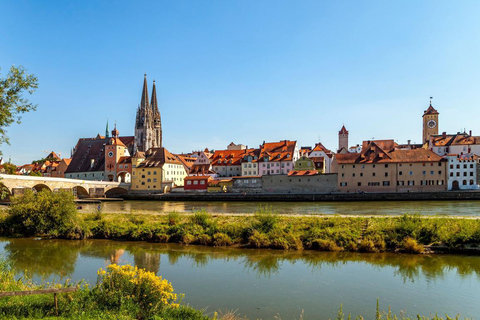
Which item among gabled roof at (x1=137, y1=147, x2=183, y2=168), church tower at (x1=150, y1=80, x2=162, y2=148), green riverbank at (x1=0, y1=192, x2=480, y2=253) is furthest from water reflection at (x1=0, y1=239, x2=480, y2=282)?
church tower at (x1=150, y1=80, x2=162, y2=148)

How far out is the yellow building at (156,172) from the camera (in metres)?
85.5

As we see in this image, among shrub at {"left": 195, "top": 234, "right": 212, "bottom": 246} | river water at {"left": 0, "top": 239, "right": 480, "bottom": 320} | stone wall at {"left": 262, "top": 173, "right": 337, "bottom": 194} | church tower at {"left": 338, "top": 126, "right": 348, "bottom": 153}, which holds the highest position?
church tower at {"left": 338, "top": 126, "right": 348, "bottom": 153}

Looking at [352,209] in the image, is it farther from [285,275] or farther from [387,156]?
[285,275]

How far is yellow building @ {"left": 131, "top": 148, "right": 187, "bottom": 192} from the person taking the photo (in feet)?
281

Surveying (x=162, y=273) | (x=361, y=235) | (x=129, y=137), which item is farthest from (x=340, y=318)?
(x=129, y=137)

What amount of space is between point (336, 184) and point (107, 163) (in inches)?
2386

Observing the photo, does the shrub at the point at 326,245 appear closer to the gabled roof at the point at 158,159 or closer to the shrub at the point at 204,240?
the shrub at the point at 204,240

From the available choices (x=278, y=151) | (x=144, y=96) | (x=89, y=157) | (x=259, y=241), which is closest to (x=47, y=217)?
(x=259, y=241)

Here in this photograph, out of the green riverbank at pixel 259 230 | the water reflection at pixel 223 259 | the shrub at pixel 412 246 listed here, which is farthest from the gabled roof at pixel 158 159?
the shrub at pixel 412 246

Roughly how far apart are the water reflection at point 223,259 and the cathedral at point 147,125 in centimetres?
9884

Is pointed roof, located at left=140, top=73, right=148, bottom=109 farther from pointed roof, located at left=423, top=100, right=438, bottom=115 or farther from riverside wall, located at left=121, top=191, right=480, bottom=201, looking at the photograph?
pointed roof, located at left=423, top=100, right=438, bottom=115

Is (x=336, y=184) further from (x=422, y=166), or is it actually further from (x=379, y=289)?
(x=379, y=289)

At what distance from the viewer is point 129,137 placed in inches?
4879

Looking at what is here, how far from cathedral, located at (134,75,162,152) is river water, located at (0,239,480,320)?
99.2m
